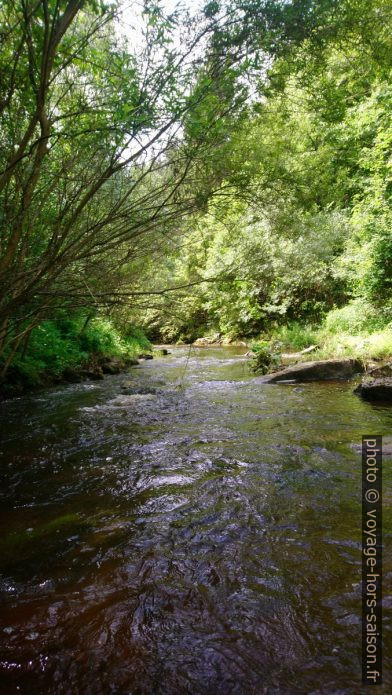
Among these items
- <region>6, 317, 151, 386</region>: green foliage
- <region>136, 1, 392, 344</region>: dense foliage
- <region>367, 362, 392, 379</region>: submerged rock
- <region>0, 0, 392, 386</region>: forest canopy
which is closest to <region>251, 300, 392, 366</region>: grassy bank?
<region>136, 1, 392, 344</region>: dense foliage

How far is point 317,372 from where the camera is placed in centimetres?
1015

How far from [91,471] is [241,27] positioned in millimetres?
5141

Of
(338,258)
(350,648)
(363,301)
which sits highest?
(338,258)

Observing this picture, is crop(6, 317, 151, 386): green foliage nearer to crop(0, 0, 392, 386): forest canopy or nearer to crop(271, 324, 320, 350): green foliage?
crop(0, 0, 392, 386): forest canopy

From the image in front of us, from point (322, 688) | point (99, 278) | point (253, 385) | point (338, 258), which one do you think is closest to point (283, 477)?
point (322, 688)

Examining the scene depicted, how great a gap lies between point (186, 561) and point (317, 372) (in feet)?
26.6

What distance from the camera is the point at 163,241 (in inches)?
208

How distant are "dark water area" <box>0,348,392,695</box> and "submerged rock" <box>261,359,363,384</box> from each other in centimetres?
387

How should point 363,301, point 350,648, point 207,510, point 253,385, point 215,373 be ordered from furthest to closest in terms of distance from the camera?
point 363,301
point 215,373
point 253,385
point 207,510
point 350,648

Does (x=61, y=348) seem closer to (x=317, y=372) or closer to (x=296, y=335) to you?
(x=317, y=372)

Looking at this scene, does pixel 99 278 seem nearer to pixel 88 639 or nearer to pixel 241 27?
pixel 241 27

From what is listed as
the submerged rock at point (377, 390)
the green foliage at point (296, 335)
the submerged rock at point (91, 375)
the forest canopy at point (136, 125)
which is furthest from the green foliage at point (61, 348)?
the green foliage at point (296, 335)

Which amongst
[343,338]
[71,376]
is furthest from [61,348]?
[343,338]

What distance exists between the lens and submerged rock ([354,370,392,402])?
291 inches
